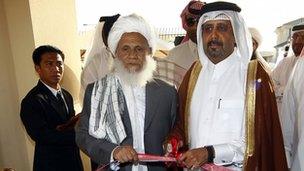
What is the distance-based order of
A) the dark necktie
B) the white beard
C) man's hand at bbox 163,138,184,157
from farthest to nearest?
the dark necktie < the white beard < man's hand at bbox 163,138,184,157

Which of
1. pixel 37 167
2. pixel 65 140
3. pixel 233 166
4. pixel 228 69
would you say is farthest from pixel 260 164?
pixel 37 167

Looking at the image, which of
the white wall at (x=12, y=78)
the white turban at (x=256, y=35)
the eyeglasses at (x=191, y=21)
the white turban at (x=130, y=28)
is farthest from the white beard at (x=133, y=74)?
the white turban at (x=256, y=35)

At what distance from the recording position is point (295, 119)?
8.86 ft

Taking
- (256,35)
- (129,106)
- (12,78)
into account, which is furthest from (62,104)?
(256,35)

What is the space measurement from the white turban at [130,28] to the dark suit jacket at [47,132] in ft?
3.23

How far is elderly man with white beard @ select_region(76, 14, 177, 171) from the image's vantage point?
7.39 feet

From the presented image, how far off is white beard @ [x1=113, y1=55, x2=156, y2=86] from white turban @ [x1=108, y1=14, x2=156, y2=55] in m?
0.14

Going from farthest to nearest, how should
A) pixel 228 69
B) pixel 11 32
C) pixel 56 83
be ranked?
pixel 11 32 → pixel 56 83 → pixel 228 69

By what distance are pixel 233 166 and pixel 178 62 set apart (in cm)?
209

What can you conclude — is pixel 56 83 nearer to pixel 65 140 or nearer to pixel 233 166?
pixel 65 140

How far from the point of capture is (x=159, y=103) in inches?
92.2

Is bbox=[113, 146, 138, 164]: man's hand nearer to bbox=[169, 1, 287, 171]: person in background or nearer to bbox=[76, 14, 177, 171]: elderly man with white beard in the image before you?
bbox=[76, 14, 177, 171]: elderly man with white beard

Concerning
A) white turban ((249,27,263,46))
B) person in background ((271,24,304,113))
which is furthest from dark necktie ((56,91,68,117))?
white turban ((249,27,263,46))

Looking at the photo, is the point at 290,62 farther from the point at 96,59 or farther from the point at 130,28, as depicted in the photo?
the point at 130,28
